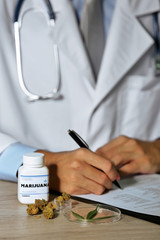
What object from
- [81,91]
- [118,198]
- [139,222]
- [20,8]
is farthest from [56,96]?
[139,222]

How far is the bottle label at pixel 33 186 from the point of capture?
80cm

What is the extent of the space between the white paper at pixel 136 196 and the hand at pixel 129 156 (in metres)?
0.06

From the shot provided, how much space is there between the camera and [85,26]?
55.6 inches

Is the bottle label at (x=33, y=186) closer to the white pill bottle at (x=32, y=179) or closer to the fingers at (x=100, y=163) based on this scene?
the white pill bottle at (x=32, y=179)

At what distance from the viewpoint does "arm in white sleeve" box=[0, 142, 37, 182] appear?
99 cm

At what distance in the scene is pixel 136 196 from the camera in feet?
2.87

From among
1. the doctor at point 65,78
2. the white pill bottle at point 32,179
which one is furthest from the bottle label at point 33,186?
the doctor at point 65,78

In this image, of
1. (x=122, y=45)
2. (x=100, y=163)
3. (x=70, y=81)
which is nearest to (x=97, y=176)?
(x=100, y=163)

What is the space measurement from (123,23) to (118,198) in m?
0.80

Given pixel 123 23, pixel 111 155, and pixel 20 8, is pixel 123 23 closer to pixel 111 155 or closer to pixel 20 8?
pixel 20 8

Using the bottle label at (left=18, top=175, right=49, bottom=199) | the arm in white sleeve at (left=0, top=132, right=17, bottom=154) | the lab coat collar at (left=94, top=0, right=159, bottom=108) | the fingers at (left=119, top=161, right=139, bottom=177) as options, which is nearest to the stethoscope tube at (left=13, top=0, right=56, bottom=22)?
the lab coat collar at (left=94, top=0, right=159, bottom=108)

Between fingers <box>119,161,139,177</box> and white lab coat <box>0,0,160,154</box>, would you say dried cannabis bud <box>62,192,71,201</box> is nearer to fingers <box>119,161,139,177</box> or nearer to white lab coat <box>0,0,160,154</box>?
fingers <box>119,161,139,177</box>

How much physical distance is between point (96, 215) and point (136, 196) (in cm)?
16

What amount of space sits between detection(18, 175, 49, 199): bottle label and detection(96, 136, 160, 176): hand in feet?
1.02
